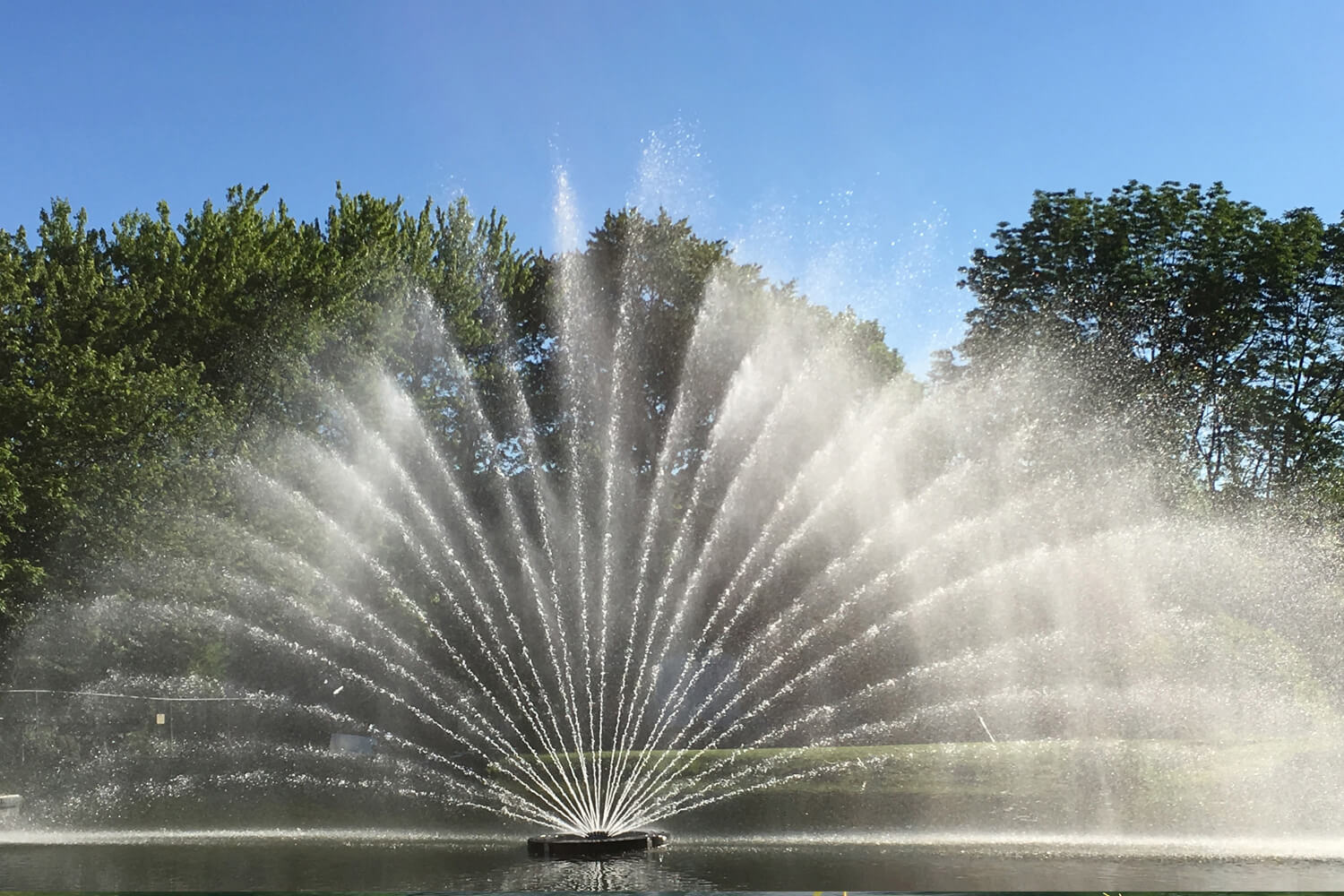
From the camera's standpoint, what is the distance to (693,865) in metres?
13.7

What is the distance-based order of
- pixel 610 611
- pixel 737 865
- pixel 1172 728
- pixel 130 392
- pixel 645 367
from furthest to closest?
pixel 645 367
pixel 610 611
pixel 130 392
pixel 1172 728
pixel 737 865

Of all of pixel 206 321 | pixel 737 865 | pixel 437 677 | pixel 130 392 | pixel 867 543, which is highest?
pixel 206 321

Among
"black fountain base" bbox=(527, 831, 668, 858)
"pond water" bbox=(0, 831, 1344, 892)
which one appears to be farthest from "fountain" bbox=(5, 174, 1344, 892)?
"pond water" bbox=(0, 831, 1344, 892)

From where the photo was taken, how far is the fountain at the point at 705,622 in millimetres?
Answer: 20172

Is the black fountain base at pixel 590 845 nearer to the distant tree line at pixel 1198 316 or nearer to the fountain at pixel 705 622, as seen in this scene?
the fountain at pixel 705 622

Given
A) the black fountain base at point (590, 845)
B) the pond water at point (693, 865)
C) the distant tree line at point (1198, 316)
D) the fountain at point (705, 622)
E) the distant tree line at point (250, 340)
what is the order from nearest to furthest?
the pond water at point (693, 865), the black fountain base at point (590, 845), the fountain at point (705, 622), the distant tree line at point (250, 340), the distant tree line at point (1198, 316)

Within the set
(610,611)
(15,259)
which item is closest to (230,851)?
(15,259)

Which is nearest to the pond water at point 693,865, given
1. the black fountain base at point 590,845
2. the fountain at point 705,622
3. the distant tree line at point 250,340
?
the black fountain base at point 590,845

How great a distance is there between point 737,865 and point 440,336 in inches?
941

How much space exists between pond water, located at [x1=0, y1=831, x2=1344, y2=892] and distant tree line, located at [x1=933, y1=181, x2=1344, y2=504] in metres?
24.9

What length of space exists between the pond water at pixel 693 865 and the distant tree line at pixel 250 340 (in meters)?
10.9

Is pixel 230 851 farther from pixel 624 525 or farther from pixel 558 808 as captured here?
pixel 624 525

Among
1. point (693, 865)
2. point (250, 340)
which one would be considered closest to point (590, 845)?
point (693, 865)

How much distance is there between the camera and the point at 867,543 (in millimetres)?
30422
